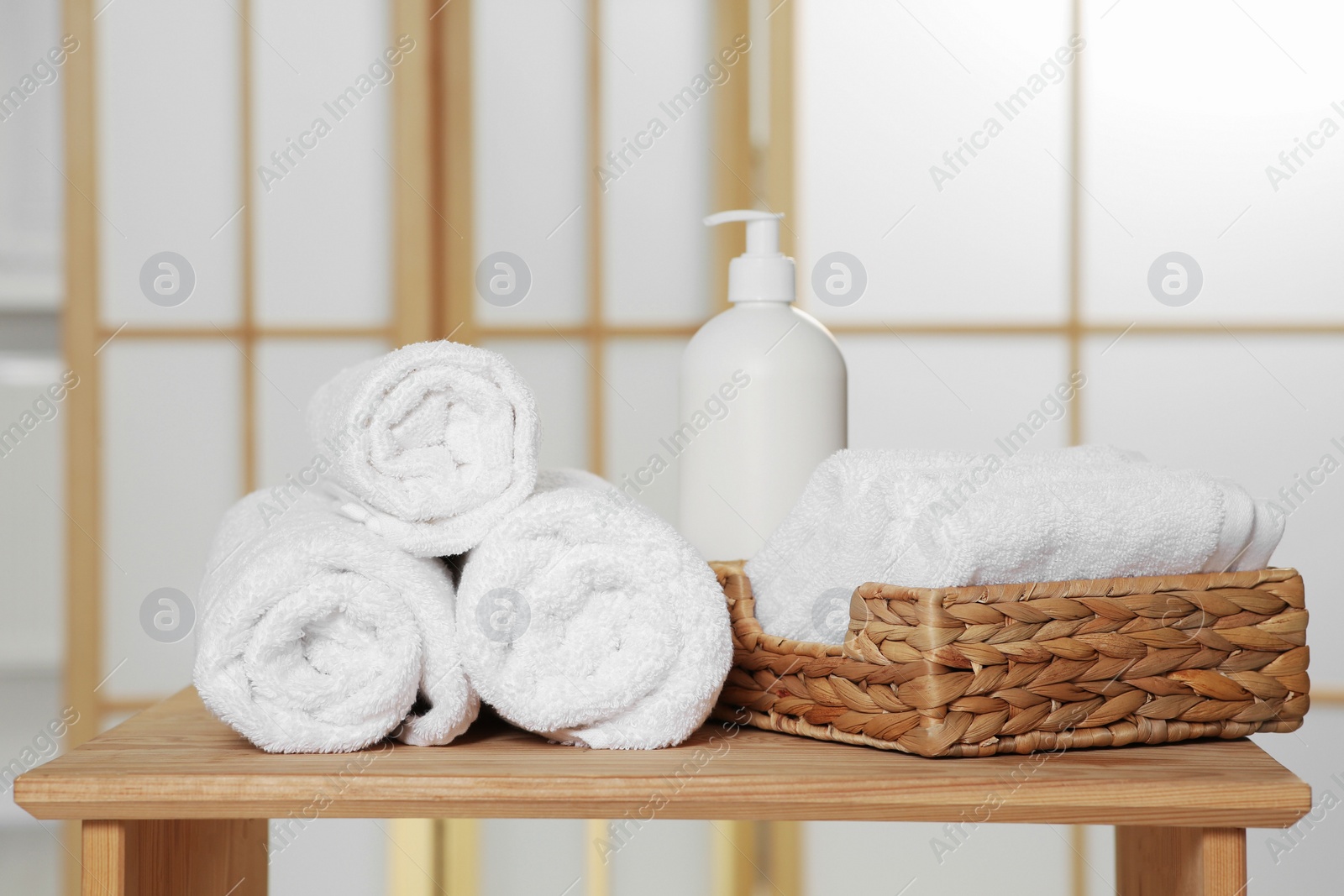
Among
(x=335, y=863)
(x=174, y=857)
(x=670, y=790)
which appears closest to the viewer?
(x=670, y=790)

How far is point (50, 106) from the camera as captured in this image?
1292 millimetres

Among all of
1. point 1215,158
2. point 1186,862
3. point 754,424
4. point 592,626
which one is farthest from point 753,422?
point 1215,158

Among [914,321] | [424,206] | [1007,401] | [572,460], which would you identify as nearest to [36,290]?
[424,206]

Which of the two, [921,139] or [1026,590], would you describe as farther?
[921,139]

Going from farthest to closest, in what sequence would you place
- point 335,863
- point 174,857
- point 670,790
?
point 335,863 < point 174,857 < point 670,790

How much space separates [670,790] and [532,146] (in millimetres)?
1011

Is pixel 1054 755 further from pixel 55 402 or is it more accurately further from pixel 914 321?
pixel 55 402

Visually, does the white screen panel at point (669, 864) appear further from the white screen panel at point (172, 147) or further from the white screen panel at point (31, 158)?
the white screen panel at point (31, 158)

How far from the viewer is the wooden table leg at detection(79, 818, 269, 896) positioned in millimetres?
437

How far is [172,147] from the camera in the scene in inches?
51.2

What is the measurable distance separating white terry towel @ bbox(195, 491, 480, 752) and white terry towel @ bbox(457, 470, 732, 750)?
0.05 feet

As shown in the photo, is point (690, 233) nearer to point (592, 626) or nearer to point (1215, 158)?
point (1215, 158)

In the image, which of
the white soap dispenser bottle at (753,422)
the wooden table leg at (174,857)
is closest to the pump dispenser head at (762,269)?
the white soap dispenser bottle at (753,422)

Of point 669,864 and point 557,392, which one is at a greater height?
point 557,392
